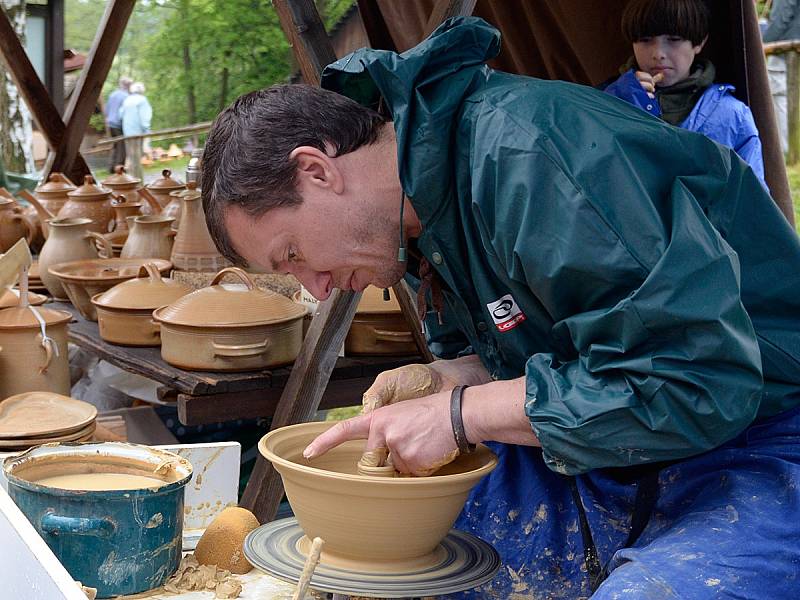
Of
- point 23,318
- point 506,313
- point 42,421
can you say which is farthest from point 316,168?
point 23,318

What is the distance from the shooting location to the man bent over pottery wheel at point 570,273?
5.93ft

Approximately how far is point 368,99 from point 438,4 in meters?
1.00

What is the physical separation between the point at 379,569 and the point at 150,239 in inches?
119

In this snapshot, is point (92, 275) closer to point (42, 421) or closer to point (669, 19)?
point (42, 421)

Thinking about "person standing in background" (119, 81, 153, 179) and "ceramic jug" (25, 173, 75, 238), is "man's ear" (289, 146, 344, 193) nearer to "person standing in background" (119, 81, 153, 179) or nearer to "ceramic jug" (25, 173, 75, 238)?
"ceramic jug" (25, 173, 75, 238)

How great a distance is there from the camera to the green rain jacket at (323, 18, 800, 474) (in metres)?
1.79

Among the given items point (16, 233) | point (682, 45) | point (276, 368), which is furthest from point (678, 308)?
point (16, 233)

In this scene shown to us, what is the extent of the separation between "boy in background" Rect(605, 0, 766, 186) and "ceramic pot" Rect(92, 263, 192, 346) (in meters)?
1.84

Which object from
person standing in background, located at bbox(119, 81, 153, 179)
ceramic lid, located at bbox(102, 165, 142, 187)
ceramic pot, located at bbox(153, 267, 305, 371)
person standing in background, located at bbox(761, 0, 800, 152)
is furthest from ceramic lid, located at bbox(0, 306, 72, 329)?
person standing in background, located at bbox(119, 81, 153, 179)

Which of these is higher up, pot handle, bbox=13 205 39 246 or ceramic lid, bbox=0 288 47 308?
ceramic lid, bbox=0 288 47 308

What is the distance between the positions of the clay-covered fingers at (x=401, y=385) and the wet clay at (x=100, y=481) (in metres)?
0.49

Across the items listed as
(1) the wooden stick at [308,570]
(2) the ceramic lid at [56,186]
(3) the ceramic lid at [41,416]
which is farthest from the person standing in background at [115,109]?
(1) the wooden stick at [308,570]

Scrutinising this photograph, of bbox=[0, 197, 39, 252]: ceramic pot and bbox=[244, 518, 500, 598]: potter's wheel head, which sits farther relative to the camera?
bbox=[0, 197, 39, 252]: ceramic pot

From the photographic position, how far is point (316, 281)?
7.30ft
